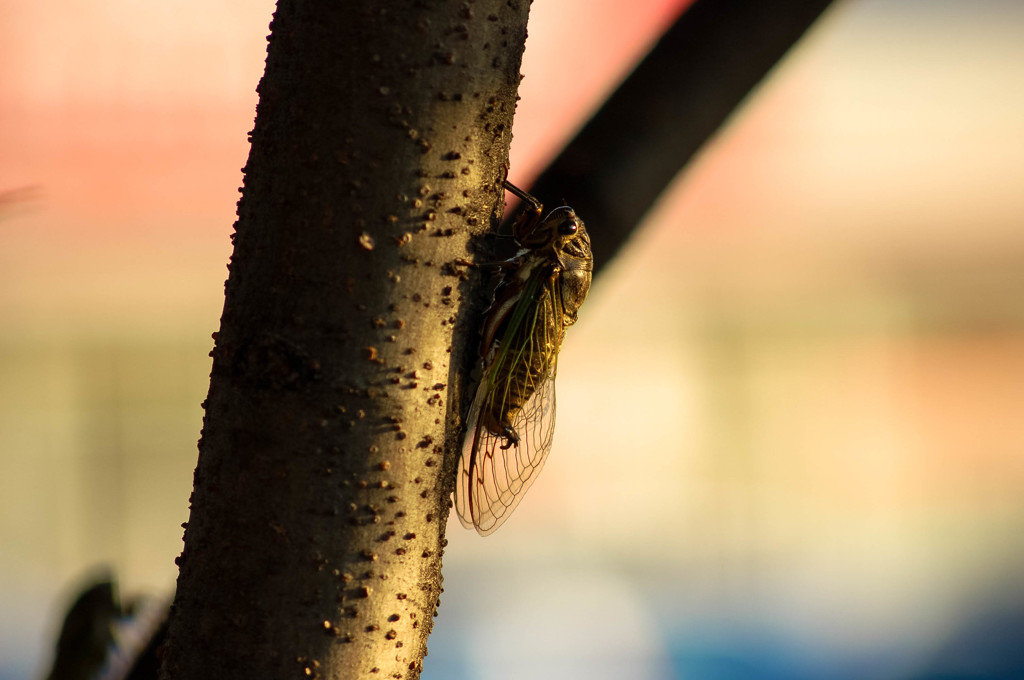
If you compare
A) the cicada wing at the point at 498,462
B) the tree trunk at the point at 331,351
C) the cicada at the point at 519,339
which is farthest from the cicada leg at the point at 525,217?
the tree trunk at the point at 331,351

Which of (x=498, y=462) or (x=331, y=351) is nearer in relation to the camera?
(x=331, y=351)

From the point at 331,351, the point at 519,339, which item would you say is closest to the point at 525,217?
the point at 519,339

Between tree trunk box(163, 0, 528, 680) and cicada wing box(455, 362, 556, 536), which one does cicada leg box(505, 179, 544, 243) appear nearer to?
cicada wing box(455, 362, 556, 536)

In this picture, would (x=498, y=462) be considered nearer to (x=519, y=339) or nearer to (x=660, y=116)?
(x=519, y=339)

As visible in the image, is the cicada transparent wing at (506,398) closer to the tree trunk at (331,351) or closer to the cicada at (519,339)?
the cicada at (519,339)

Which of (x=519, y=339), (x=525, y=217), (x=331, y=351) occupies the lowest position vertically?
(x=331, y=351)

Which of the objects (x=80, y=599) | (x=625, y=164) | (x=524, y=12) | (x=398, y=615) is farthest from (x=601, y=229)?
(x=80, y=599)

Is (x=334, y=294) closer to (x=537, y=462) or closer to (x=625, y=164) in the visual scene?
(x=625, y=164)
